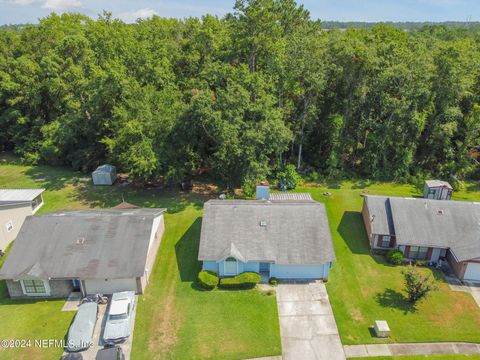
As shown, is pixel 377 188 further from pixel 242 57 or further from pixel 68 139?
pixel 68 139

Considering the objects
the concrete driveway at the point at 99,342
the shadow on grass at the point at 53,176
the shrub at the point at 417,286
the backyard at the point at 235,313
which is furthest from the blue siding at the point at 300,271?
the shadow on grass at the point at 53,176

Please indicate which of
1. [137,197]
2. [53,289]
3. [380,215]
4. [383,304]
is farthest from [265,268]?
[137,197]

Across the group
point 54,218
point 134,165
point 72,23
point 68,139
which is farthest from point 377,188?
point 72,23

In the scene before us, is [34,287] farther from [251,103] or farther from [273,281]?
[251,103]

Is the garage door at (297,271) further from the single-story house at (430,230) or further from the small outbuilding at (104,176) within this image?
the small outbuilding at (104,176)

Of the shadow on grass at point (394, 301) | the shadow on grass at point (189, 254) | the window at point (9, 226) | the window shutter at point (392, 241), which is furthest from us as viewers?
the window at point (9, 226)
